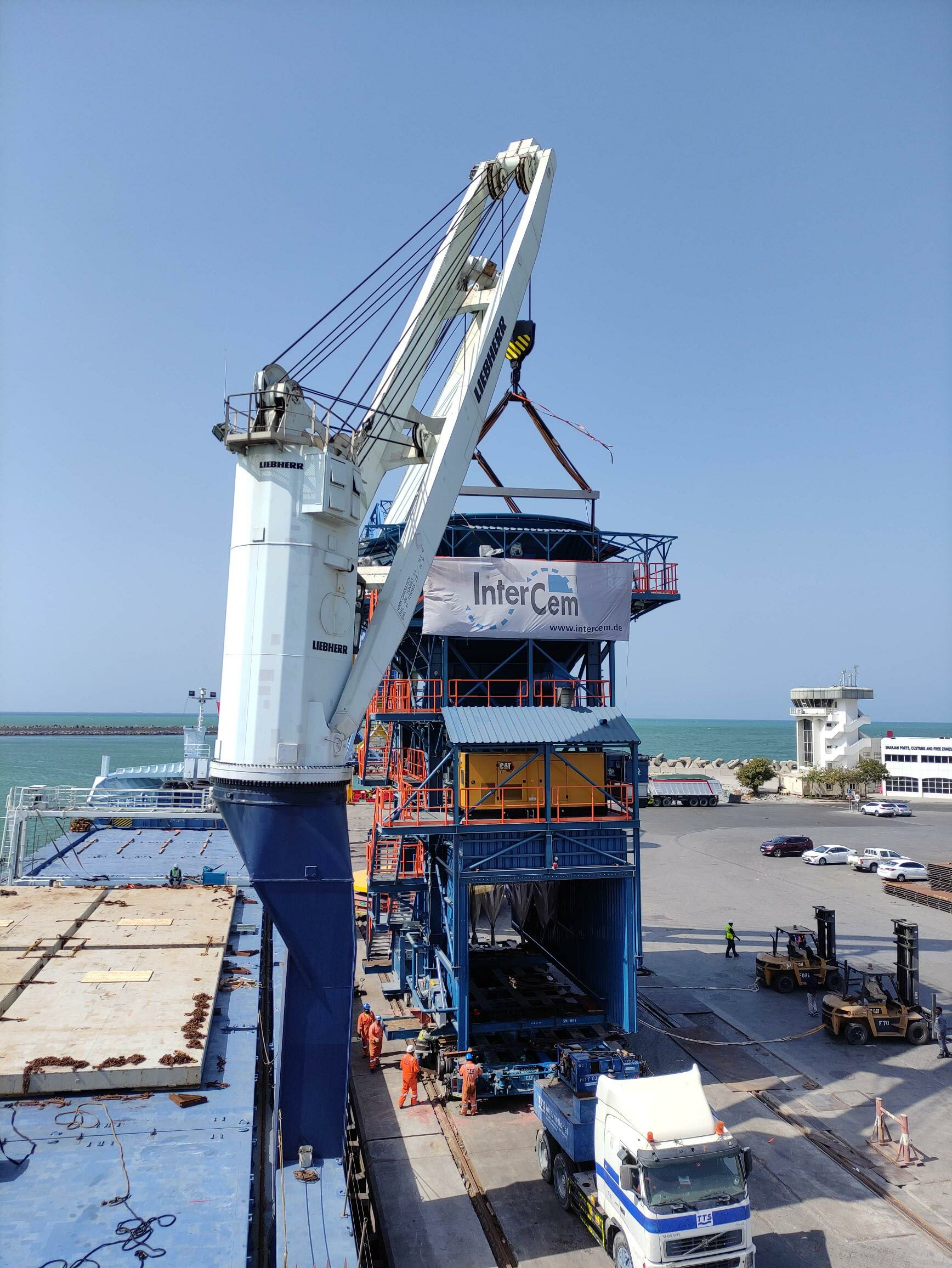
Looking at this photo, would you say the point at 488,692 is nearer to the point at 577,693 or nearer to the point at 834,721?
the point at 577,693

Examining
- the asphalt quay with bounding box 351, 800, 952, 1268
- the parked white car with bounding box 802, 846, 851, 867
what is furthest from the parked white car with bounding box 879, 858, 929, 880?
the asphalt quay with bounding box 351, 800, 952, 1268

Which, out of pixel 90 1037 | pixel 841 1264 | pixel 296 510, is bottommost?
pixel 841 1264

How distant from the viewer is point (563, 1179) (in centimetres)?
1288

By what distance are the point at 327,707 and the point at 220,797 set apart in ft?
6.50

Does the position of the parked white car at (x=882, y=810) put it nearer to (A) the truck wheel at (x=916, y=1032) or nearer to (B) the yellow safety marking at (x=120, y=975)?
(A) the truck wheel at (x=916, y=1032)

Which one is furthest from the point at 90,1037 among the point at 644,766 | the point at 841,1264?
the point at 644,766

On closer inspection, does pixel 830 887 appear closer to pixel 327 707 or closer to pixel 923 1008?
pixel 923 1008

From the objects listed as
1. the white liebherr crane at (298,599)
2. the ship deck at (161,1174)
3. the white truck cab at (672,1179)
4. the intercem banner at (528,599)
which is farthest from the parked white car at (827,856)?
the white liebherr crane at (298,599)

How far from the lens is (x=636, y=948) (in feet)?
58.5

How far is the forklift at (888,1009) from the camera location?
19609 millimetres

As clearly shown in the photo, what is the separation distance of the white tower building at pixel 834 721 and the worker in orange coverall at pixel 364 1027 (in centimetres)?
6431

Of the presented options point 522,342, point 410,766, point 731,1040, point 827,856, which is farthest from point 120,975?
point 827,856

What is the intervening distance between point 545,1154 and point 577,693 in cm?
1108

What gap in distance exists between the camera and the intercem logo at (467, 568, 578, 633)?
781 inches
